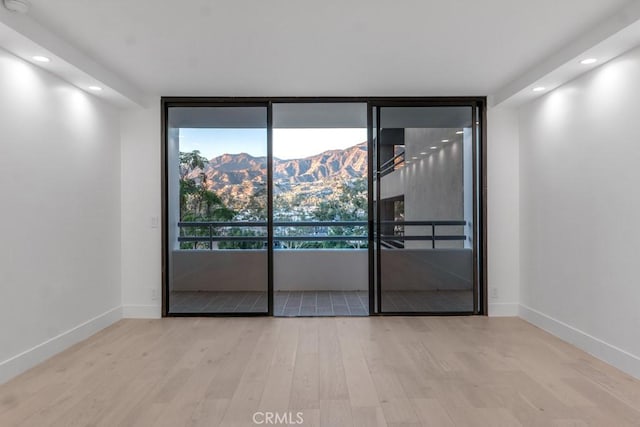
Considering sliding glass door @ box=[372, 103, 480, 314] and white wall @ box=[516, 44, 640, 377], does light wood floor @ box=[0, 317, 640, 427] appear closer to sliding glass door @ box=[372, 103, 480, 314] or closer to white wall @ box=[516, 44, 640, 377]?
white wall @ box=[516, 44, 640, 377]

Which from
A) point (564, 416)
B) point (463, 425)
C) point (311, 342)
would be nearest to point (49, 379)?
point (311, 342)

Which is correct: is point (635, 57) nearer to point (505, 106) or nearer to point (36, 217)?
point (505, 106)

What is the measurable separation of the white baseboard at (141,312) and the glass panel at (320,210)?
1.78 meters

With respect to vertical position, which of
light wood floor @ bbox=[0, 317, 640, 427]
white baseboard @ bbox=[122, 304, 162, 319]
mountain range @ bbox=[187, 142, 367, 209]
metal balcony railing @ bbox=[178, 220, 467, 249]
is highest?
mountain range @ bbox=[187, 142, 367, 209]

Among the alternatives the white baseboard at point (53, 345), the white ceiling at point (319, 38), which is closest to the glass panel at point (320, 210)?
the white ceiling at point (319, 38)

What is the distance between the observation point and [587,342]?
3.37 meters

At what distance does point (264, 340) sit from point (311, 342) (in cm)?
44

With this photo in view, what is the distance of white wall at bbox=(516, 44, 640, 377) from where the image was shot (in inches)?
116

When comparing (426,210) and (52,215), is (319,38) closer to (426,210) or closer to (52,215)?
(426,210)

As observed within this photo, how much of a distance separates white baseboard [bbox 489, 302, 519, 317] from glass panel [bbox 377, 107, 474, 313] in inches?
9.2

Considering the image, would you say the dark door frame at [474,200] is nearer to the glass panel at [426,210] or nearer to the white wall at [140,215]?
the glass panel at [426,210]

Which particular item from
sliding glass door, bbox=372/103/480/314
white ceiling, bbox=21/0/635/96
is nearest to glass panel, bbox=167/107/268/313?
white ceiling, bbox=21/0/635/96

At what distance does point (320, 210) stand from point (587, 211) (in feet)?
12.6

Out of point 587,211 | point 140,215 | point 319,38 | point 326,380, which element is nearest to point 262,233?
point 140,215
